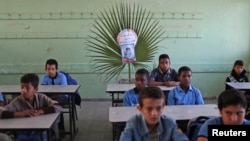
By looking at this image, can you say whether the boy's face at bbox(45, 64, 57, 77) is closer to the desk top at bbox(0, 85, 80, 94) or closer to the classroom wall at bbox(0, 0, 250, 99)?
the desk top at bbox(0, 85, 80, 94)

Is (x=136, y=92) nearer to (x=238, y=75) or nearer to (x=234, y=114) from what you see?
(x=234, y=114)

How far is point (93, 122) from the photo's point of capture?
483cm

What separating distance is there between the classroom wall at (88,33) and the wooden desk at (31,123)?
11.1 feet

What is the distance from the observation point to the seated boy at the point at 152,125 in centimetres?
197

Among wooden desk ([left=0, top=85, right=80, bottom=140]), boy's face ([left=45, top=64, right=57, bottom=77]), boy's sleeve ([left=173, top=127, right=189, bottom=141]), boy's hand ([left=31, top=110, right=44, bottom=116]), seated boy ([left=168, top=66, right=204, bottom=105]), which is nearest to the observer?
boy's sleeve ([left=173, top=127, right=189, bottom=141])

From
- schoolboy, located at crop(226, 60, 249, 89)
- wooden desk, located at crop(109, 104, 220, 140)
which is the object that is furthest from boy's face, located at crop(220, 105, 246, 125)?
schoolboy, located at crop(226, 60, 249, 89)

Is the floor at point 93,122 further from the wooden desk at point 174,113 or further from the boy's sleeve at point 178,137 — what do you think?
the boy's sleeve at point 178,137

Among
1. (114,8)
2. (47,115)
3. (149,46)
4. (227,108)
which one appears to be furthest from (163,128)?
(114,8)

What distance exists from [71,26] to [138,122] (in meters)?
4.26

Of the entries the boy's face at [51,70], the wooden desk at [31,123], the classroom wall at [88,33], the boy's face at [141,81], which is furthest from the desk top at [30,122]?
the classroom wall at [88,33]

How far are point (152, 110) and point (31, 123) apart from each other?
44.0 inches

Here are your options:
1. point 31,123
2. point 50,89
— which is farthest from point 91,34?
point 31,123

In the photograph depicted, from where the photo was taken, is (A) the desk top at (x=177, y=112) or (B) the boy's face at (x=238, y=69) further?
(B) the boy's face at (x=238, y=69)

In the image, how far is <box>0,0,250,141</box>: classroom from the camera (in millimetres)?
5906
